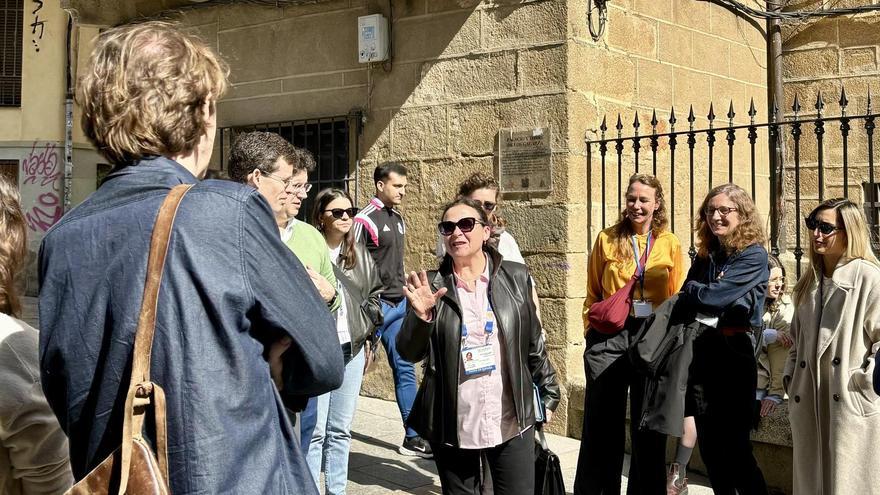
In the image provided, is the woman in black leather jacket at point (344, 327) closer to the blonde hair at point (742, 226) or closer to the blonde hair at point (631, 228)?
the blonde hair at point (631, 228)

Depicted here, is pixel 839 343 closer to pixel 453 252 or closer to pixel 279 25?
pixel 453 252

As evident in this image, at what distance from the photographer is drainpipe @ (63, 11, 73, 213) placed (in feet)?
43.8

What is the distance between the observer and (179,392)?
1.57m

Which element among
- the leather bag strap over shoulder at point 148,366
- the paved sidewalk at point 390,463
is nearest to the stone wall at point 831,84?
the paved sidewalk at point 390,463

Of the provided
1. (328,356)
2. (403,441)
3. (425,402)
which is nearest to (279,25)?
(403,441)

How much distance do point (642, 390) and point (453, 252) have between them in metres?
1.54

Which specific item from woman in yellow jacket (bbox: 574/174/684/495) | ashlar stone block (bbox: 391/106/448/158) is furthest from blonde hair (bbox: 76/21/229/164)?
ashlar stone block (bbox: 391/106/448/158)

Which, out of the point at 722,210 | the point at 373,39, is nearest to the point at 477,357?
the point at 722,210

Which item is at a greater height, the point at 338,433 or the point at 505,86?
the point at 505,86

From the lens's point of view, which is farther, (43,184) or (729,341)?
(43,184)

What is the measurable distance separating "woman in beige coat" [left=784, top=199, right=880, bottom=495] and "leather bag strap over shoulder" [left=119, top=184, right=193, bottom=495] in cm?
354

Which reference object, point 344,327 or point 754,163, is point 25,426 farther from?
point 754,163

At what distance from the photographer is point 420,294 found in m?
3.46

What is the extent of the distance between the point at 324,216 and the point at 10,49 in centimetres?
1264
